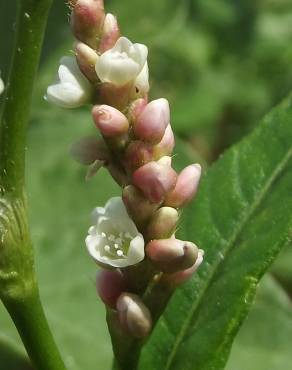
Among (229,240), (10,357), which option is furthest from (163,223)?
(10,357)

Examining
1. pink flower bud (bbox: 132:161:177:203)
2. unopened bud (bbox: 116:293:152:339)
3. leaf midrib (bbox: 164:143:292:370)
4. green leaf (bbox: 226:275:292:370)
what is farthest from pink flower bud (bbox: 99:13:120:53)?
green leaf (bbox: 226:275:292:370)

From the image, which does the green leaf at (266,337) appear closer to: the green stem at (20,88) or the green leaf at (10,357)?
the green leaf at (10,357)

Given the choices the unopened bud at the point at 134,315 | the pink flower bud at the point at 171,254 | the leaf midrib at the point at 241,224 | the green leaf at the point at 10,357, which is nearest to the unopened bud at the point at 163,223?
the pink flower bud at the point at 171,254

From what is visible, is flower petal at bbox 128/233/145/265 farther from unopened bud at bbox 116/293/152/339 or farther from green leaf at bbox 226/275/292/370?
green leaf at bbox 226/275/292/370

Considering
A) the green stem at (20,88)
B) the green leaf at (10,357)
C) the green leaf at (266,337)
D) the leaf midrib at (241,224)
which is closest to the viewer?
the green stem at (20,88)

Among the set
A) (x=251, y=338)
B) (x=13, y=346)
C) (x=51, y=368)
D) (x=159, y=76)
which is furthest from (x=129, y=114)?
(x=159, y=76)
